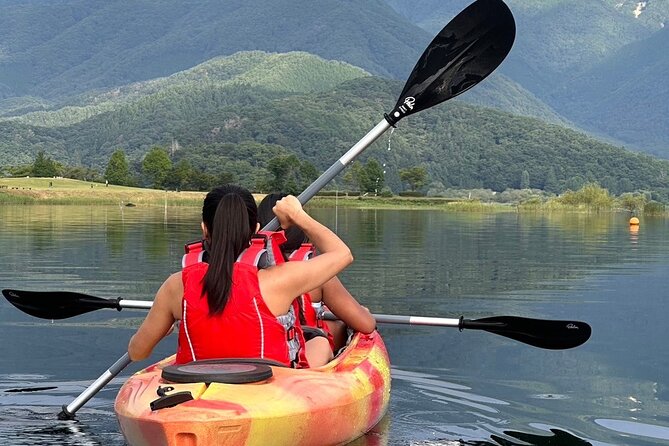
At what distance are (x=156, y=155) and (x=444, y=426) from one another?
379 feet

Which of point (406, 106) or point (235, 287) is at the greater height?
point (406, 106)

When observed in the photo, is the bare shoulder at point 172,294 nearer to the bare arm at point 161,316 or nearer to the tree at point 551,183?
the bare arm at point 161,316

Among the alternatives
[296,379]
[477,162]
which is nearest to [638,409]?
[296,379]

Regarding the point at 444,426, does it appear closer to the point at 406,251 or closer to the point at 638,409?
the point at 638,409

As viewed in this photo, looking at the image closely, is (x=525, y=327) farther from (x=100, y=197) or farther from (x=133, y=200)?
(x=133, y=200)

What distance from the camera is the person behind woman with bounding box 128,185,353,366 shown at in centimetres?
700

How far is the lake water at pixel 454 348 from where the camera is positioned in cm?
944

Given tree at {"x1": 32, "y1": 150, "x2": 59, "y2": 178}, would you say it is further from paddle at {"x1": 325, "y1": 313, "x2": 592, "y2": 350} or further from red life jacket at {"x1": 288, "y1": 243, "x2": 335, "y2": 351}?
red life jacket at {"x1": 288, "y1": 243, "x2": 335, "y2": 351}

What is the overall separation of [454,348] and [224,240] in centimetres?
723

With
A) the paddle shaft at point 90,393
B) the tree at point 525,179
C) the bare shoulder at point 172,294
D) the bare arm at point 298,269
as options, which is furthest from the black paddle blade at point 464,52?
the tree at point 525,179

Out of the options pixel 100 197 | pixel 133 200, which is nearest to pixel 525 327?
pixel 100 197

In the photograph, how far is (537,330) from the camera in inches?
408

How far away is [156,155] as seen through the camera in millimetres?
123062

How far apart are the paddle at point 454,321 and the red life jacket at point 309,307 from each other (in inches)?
24.5
